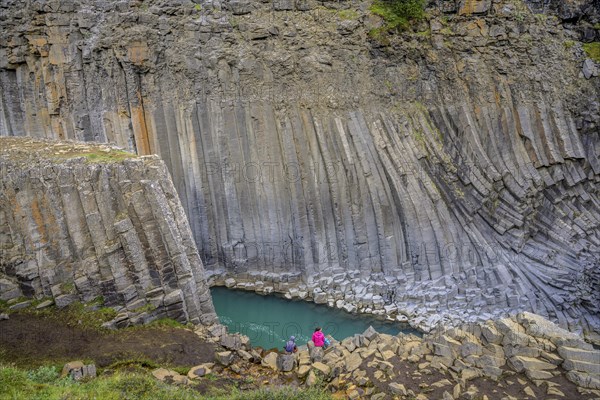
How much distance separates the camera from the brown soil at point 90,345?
982 centimetres

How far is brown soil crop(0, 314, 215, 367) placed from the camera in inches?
387

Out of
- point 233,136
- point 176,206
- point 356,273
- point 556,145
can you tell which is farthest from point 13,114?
point 556,145

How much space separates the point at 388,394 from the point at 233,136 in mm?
11639

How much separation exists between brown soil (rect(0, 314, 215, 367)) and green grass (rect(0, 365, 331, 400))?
1223mm

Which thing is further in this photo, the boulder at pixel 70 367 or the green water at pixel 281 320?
the green water at pixel 281 320

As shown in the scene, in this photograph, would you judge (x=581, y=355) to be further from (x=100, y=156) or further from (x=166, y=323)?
(x=100, y=156)

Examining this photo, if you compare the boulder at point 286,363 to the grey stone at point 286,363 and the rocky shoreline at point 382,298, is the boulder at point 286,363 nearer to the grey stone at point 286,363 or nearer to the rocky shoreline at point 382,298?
the grey stone at point 286,363

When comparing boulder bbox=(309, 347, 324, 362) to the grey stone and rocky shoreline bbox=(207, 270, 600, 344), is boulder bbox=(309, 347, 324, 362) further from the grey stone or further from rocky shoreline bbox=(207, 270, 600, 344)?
rocky shoreline bbox=(207, 270, 600, 344)

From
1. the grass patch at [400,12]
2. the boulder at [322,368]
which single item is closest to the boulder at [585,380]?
the boulder at [322,368]

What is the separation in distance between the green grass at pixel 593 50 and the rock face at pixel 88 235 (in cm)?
1796

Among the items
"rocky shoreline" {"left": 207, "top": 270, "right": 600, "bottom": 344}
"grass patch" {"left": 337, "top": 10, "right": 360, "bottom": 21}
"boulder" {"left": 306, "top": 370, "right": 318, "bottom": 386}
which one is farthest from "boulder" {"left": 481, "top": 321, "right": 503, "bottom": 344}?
"grass patch" {"left": 337, "top": 10, "right": 360, "bottom": 21}

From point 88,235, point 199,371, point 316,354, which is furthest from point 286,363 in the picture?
point 88,235

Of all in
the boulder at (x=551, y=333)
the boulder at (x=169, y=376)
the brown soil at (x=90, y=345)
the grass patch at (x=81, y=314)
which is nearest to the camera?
the boulder at (x=169, y=376)

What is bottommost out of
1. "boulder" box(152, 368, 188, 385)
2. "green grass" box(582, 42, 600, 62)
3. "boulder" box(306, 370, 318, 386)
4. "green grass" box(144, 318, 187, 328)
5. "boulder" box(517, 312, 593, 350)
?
"boulder" box(306, 370, 318, 386)
